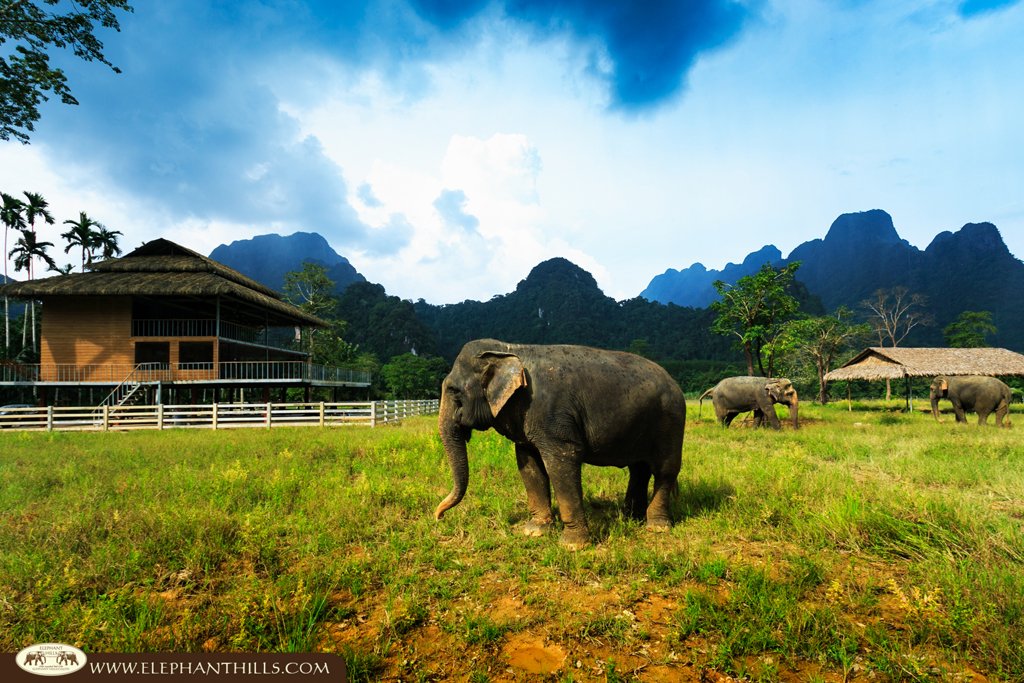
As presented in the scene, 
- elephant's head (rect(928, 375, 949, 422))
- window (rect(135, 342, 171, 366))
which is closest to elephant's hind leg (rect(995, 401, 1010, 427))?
elephant's head (rect(928, 375, 949, 422))

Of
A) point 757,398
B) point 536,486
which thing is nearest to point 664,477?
point 536,486

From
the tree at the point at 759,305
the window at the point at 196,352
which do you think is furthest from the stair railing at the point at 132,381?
the tree at the point at 759,305

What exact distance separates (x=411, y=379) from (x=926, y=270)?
396 ft

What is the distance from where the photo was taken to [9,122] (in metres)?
11.4

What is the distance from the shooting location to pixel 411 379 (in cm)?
4722

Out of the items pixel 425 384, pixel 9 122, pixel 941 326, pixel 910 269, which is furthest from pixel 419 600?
pixel 910 269

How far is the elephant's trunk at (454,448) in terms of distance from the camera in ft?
16.8

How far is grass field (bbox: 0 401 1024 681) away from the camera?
3018 mm

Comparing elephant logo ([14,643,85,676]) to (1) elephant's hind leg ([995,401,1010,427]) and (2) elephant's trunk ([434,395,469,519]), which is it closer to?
(2) elephant's trunk ([434,395,469,519])

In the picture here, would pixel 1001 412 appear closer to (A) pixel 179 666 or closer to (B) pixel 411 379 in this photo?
(A) pixel 179 666

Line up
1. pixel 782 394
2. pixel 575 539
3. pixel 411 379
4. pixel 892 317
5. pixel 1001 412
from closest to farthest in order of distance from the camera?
pixel 575 539, pixel 782 394, pixel 1001 412, pixel 411 379, pixel 892 317

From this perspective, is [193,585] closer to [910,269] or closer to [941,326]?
[941,326]

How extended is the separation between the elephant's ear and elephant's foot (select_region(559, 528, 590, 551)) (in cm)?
140

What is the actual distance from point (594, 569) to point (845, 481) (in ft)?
16.2
